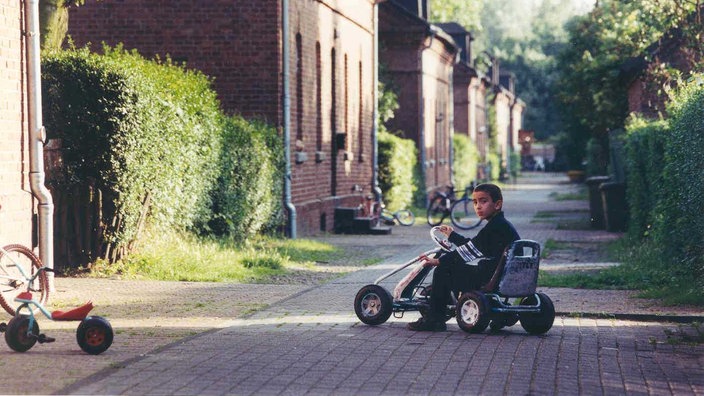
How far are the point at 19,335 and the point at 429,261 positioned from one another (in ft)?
11.4

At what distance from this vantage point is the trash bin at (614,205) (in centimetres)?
2634

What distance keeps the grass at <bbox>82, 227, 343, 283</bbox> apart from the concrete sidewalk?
142cm

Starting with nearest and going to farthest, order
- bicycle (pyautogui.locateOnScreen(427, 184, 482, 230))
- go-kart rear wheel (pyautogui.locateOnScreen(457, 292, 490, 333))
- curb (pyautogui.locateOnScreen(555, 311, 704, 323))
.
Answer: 1. go-kart rear wheel (pyautogui.locateOnScreen(457, 292, 490, 333))
2. curb (pyautogui.locateOnScreen(555, 311, 704, 323))
3. bicycle (pyautogui.locateOnScreen(427, 184, 482, 230))

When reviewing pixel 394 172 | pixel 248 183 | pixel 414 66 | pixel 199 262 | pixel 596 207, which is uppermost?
pixel 414 66

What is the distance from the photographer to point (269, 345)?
32.1 feet

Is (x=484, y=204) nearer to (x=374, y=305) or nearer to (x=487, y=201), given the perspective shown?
(x=487, y=201)

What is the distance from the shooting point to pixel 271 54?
2212cm

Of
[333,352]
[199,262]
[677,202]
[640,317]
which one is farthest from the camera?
[199,262]

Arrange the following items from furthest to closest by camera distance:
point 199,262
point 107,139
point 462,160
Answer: point 462,160
point 199,262
point 107,139

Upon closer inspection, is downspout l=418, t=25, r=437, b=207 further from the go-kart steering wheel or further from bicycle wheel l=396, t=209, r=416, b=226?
the go-kart steering wheel

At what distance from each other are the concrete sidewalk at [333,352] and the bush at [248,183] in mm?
5141

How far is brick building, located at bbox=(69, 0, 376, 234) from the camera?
22.2 meters

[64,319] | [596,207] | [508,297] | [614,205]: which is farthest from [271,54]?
[64,319]

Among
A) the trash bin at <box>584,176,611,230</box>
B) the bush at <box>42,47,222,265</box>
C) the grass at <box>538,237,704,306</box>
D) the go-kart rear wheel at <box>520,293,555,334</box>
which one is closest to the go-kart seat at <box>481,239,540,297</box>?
the go-kart rear wheel at <box>520,293,555,334</box>
